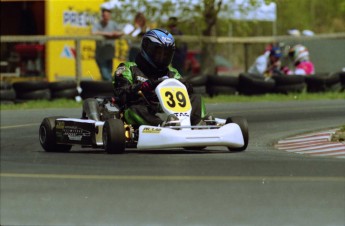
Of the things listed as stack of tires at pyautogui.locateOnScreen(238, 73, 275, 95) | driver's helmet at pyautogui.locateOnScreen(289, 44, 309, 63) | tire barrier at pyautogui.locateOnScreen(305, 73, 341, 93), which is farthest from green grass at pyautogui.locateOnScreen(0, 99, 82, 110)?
driver's helmet at pyautogui.locateOnScreen(289, 44, 309, 63)

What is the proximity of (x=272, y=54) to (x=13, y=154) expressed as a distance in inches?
417

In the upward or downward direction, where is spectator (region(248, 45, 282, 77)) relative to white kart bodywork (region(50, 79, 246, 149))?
downward

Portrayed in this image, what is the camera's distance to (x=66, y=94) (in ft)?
58.6

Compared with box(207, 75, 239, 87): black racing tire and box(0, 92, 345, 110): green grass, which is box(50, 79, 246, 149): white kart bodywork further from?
box(207, 75, 239, 87): black racing tire

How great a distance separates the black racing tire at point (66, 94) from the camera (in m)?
17.8

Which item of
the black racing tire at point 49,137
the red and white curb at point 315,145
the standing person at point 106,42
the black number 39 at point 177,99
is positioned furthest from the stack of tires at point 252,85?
the black number 39 at point 177,99

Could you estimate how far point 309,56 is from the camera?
20672 millimetres

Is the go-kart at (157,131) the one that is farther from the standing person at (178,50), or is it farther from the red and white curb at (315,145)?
the standing person at (178,50)

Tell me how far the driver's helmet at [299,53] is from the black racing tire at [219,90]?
141cm

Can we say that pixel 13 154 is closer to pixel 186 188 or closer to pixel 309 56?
pixel 186 188

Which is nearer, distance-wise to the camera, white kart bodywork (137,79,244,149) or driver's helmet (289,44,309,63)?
white kart bodywork (137,79,244,149)

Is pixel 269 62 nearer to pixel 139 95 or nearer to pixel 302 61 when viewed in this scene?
pixel 302 61

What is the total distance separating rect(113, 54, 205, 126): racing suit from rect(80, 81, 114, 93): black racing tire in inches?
285

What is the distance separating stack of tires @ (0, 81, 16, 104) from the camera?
17625mm
